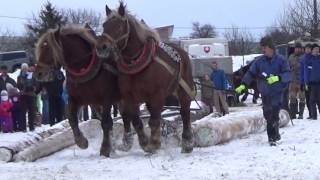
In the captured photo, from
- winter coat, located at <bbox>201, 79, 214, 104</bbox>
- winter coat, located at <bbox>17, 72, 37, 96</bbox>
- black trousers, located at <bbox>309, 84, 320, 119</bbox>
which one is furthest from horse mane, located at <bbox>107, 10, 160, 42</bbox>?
winter coat, located at <bbox>201, 79, 214, 104</bbox>

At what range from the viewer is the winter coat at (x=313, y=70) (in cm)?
1544

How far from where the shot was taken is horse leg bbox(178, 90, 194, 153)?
397 inches

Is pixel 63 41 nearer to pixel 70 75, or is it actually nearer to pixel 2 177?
pixel 70 75

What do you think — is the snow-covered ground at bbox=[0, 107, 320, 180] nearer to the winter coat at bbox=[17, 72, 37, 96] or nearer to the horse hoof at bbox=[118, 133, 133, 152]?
the horse hoof at bbox=[118, 133, 133, 152]

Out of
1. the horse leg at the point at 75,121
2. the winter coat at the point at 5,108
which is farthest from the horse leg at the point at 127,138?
the winter coat at the point at 5,108

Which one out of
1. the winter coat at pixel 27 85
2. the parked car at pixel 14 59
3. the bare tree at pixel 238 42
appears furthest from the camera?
the bare tree at pixel 238 42

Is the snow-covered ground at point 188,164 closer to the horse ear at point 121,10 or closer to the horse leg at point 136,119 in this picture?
the horse leg at point 136,119

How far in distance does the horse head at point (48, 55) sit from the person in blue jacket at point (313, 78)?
8.12 m

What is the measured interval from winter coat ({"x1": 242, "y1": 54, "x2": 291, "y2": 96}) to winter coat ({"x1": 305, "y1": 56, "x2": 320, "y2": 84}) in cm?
519

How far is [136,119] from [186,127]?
1036 millimetres

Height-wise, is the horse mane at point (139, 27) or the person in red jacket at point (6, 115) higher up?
the horse mane at point (139, 27)

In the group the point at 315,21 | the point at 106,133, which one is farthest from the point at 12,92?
the point at 315,21

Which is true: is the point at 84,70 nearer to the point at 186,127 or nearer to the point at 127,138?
the point at 127,138

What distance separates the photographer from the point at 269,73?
10.5 m
